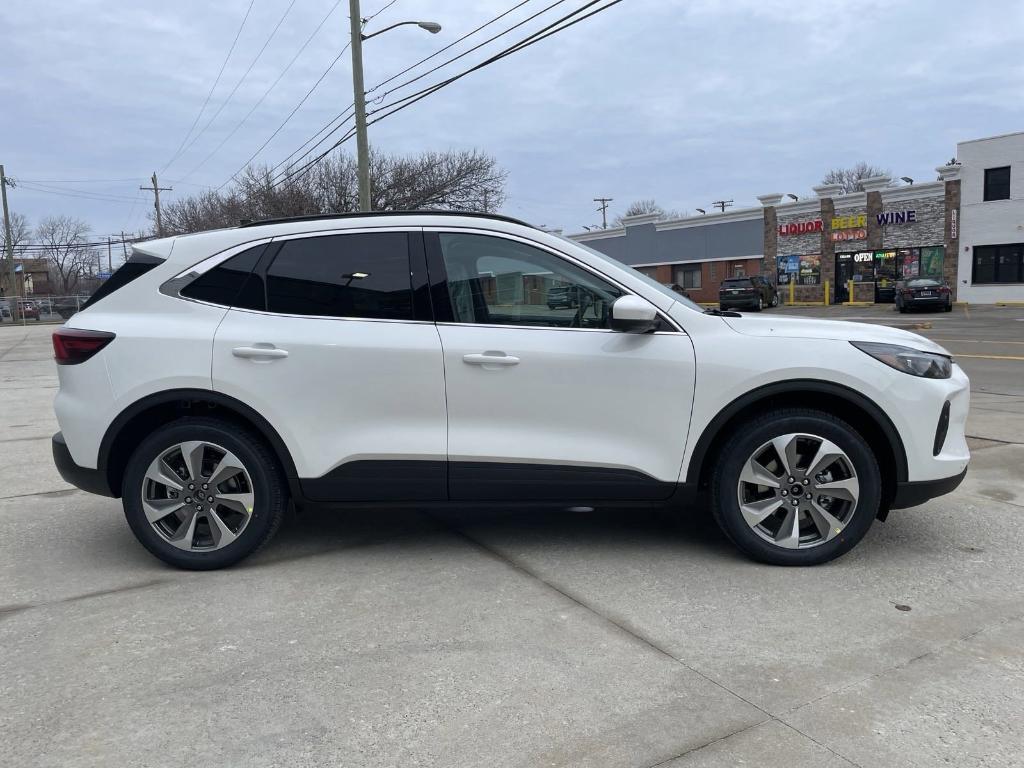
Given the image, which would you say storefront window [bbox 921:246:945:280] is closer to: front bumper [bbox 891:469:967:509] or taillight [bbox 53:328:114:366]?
front bumper [bbox 891:469:967:509]

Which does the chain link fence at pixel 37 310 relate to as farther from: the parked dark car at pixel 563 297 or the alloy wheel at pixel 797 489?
the alloy wheel at pixel 797 489

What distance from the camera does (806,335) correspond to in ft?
12.8

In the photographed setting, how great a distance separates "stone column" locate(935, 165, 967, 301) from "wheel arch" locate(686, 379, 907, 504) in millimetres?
37651

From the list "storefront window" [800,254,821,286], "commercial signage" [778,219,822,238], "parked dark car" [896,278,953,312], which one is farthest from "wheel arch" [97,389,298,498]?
"storefront window" [800,254,821,286]

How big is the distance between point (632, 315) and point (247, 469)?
202 cm

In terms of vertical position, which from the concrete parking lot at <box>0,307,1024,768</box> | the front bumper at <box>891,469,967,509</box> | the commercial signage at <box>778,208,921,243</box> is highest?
the commercial signage at <box>778,208,921,243</box>

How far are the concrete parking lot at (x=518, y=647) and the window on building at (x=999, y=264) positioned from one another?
36.8m

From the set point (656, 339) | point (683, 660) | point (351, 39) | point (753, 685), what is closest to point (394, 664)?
point (683, 660)

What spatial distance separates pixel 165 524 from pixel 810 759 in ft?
10.3

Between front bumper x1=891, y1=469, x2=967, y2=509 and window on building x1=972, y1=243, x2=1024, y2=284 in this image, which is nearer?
front bumper x1=891, y1=469, x2=967, y2=509

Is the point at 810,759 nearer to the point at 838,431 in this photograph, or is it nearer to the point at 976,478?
the point at 838,431

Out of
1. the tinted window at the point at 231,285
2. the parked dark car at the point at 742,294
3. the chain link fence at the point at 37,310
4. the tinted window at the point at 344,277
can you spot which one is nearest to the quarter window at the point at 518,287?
the tinted window at the point at 344,277

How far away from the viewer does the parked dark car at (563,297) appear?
13.0 feet

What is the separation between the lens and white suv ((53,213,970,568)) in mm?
3859
